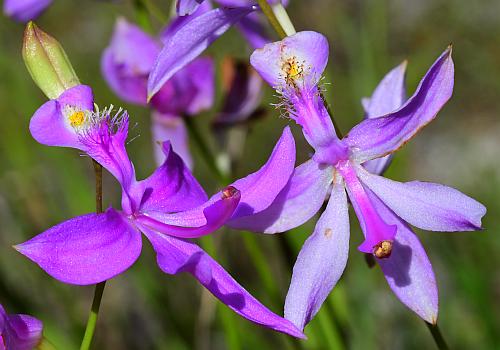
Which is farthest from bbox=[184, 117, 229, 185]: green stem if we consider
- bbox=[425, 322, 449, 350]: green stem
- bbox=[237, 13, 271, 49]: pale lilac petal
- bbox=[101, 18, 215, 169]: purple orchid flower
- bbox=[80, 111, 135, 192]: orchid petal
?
bbox=[425, 322, 449, 350]: green stem

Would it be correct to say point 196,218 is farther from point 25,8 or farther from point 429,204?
point 25,8

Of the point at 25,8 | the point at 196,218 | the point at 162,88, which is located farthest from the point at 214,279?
the point at 25,8

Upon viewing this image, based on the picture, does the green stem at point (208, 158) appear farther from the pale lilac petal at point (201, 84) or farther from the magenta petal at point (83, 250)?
the magenta petal at point (83, 250)

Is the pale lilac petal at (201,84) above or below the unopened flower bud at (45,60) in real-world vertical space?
below

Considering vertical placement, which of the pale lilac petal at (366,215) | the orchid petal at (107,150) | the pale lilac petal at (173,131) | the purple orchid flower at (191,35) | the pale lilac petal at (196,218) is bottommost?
the pale lilac petal at (173,131)

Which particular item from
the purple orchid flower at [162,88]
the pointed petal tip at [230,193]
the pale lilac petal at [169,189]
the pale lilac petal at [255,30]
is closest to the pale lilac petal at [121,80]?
the purple orchid flower at [162,88]

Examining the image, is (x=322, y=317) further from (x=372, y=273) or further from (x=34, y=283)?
(x=34, y=283)
